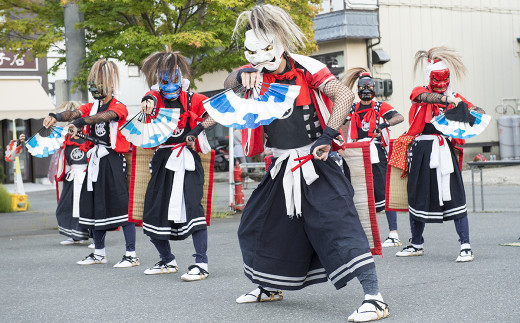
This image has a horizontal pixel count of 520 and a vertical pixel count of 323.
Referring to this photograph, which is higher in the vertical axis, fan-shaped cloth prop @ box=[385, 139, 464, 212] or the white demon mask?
the white demon mask

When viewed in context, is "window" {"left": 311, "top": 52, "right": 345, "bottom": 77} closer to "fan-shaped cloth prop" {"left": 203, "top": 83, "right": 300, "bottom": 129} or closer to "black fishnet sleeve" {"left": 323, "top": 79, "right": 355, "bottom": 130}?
"black fishnet sleeve" {"left": 323, "top": 79, "right": 355, "bottom": 130}

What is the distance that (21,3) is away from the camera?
559 inches

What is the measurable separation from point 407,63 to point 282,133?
A: 2220cm

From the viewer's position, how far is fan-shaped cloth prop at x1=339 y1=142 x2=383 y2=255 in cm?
538

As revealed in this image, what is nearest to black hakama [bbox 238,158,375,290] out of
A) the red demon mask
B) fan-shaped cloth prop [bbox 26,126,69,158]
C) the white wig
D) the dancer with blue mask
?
the white wig

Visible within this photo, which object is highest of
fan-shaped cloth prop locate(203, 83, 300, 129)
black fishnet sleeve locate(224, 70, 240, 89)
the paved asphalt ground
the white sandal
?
black fishnet sleeve locate(224, 70, 240, 89)

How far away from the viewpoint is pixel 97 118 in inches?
308

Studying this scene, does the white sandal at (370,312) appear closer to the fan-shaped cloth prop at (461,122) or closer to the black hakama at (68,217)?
the fan-shaped cloth prop at (461,122)

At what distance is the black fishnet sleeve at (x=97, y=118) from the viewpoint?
778cm

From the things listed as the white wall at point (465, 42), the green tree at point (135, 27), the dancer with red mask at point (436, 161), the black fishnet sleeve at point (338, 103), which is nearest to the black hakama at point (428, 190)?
the dancer with red mask at point (436, 161)

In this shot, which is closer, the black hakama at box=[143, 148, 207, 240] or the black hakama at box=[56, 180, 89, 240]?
the black hakama at box=[143, 148, 207, 240]

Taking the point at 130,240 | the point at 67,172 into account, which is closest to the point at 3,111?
the point at 67,172

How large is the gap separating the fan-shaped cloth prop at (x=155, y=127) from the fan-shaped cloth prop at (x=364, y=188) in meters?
2.03

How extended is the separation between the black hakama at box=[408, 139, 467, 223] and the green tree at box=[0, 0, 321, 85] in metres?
6.22
